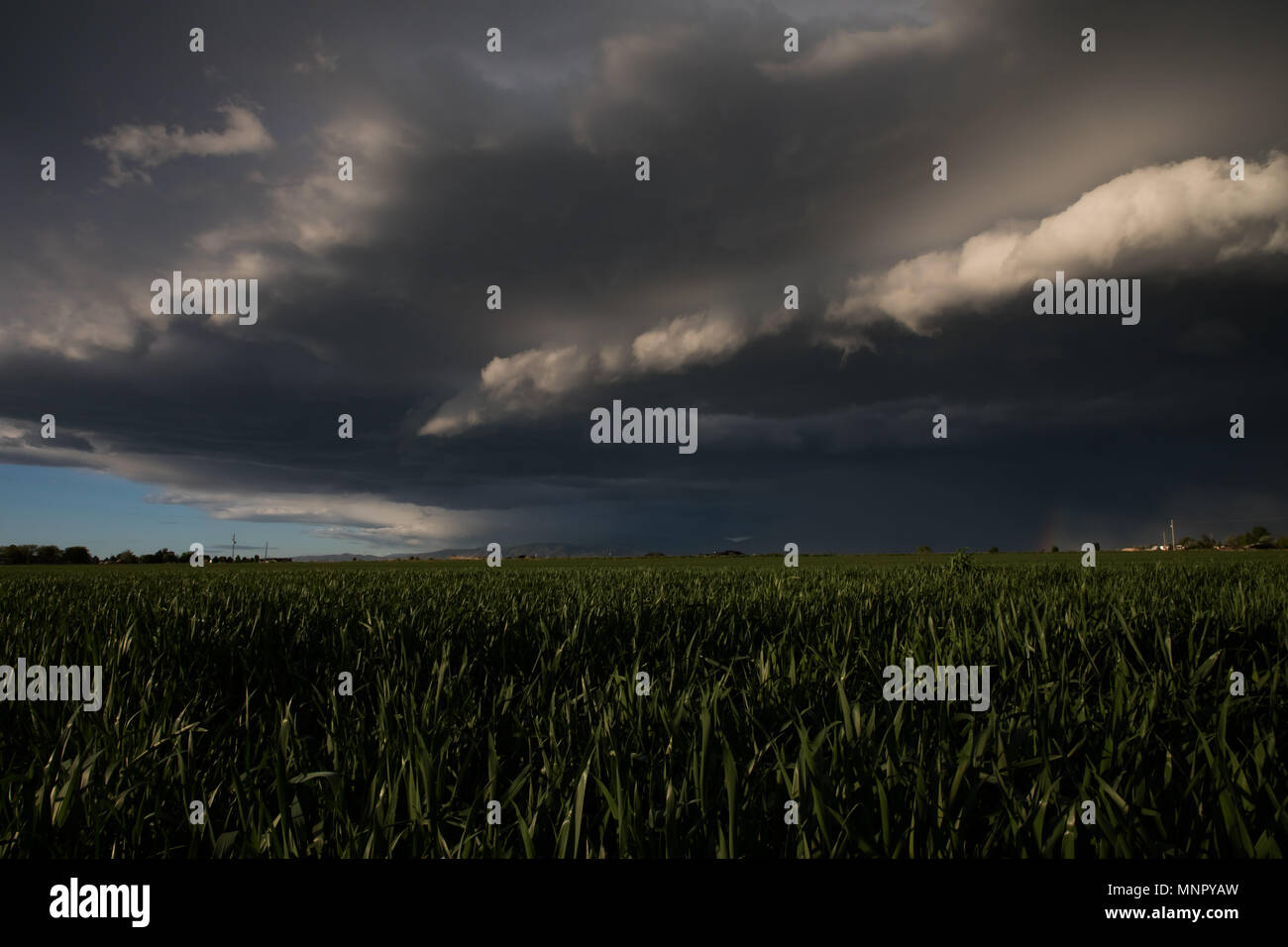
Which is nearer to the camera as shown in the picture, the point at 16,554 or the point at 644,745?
the point at 644,745

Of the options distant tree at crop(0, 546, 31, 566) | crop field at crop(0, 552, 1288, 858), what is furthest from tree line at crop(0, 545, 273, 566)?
crop field at crop(0, 552, 1288, 858)


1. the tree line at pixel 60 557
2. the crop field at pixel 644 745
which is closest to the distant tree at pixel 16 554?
the tree line at pixel 60 557

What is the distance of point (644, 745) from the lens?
8.73 ft

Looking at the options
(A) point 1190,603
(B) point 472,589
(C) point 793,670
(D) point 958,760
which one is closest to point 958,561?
(A) point 1190,603

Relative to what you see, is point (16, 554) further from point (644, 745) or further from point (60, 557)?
point (644, 745)

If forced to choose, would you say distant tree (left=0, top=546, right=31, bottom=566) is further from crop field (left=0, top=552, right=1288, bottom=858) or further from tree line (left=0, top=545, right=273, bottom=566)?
crop field (left=0, top=552, right=1288, bottom=858)

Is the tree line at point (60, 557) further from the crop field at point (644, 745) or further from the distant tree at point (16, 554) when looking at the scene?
the crop field at point (644, 745)

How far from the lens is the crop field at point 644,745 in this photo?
1890mm

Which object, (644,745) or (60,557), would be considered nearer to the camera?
(644,745)

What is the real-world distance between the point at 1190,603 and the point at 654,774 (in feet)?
22.1

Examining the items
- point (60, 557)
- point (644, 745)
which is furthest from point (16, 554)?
point (644, 745)

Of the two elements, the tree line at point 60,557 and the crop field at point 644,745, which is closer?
the crop field at point 644,745
